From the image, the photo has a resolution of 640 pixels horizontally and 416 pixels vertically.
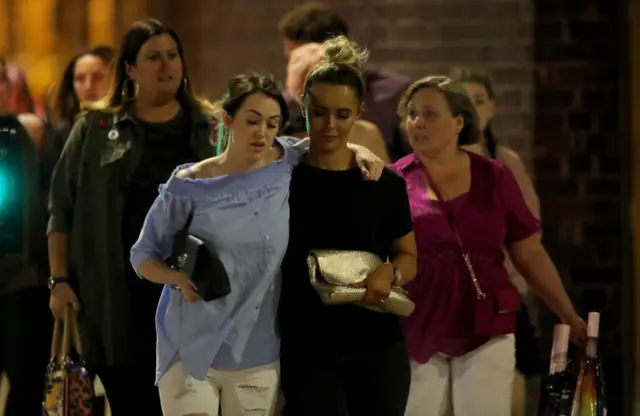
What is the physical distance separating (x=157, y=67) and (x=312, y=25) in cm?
75

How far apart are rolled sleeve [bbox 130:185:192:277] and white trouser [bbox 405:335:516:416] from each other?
2.74ft

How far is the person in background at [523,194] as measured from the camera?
3.76 m

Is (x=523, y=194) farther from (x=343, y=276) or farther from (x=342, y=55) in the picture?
(x=343, y=276)

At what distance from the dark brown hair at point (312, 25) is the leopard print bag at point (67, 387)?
1327 millimetres

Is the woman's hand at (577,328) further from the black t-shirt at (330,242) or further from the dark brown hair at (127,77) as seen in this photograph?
the dark brown hair at (127,77)

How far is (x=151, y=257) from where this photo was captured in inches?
109

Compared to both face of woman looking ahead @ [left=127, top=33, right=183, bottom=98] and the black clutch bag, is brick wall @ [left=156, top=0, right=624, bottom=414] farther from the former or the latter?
the black clutch bag

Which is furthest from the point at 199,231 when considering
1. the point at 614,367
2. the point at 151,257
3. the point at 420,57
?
the point at 614,367

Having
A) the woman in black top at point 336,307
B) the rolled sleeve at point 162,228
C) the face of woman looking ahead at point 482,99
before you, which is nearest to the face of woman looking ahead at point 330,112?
the woman in black top at point 336,307

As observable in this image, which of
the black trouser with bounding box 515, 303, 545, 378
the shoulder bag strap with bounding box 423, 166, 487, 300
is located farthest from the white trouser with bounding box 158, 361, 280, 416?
the black trouser with bounding box 515, 303, 545, 378

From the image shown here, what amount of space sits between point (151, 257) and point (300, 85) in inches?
30.9

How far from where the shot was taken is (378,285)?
2678mm

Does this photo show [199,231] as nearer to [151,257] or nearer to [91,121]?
[151,257]

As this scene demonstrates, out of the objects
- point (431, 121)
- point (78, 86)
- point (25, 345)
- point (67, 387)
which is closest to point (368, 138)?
point (431, 121)
